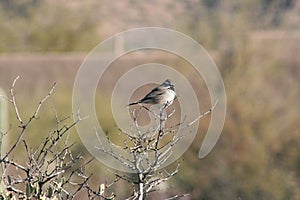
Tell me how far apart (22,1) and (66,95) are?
2159cm

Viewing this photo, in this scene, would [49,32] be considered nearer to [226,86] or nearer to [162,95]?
[226,86]

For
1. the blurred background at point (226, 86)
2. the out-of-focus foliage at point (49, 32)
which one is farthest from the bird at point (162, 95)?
the out-of-focus foliage at point (49, 32)

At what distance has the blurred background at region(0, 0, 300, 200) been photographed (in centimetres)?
1648

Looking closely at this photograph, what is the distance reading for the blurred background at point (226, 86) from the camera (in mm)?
16484

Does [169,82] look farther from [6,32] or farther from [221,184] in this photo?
[6,32]

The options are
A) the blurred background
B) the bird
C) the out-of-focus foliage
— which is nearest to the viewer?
the bird

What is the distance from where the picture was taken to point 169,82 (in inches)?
288

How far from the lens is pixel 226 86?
20891 millimetres

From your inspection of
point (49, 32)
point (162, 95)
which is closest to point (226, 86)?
point (162, 95)

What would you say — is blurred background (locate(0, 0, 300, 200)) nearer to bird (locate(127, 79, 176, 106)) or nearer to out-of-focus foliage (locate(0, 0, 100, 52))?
out-of-focus foliage (locate(0, 0, 100, 52))

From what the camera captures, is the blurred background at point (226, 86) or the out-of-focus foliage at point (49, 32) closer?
the blurred background at point (226, 86)

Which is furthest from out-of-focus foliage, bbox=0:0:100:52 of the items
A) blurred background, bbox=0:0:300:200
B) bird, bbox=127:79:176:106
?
bird, bbox=127:79:176:106

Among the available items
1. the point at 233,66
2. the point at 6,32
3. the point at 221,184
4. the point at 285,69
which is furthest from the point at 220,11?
the point at 221,184

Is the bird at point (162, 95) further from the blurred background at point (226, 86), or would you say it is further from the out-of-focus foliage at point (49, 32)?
the out-of-focus foliage at point (49, 32)
